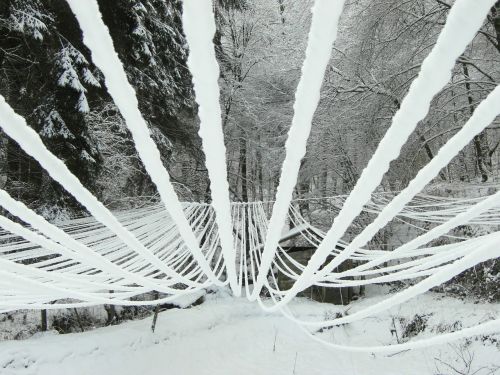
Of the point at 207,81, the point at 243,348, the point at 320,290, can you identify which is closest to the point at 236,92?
the point at 320,290

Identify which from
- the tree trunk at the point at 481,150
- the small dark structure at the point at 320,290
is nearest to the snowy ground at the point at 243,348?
the small dark structure at the point at 320,290

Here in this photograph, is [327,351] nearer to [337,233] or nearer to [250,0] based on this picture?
[337,233]

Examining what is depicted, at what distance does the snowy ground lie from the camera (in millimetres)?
4367

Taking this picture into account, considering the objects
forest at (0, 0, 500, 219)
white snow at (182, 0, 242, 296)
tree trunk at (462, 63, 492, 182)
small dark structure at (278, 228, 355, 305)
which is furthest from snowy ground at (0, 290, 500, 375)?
white snow at (182, 0, 242, 296)

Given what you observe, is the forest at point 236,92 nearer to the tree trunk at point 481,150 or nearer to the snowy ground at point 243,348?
the tree trunk at point 481,150

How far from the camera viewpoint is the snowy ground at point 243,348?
4.37 m

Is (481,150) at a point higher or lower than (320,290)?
higher

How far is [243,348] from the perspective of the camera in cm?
551

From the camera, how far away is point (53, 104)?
378cm

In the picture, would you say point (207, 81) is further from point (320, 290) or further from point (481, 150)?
point (320, 290)

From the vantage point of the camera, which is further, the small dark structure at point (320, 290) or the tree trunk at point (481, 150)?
the small dark structure at point (320, 290)

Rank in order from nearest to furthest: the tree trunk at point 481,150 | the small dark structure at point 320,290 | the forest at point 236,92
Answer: the forest at point 236,92 → the tree trunk at point 481,150 → the small dark structure at point 320,290

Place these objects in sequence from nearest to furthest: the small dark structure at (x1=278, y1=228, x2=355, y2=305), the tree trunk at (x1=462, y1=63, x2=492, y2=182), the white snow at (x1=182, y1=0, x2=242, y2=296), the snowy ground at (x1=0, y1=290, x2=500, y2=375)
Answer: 1. the white snow at (x1=182, y1=0, x2=242, y2=296)
2. the snowy ground at (x1=0, y1=290, x2=500, y2=375)
3. the tree trunk at (x1=462, y1=63, x2=492, y2=182)
4. the small dark structure at (x1=278, y1=228, x2=355, y2=305)

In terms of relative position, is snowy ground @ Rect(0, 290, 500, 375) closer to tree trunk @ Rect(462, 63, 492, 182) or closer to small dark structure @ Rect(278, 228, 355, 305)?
small dark structure @ Rect(278, 228, 355, 305)
